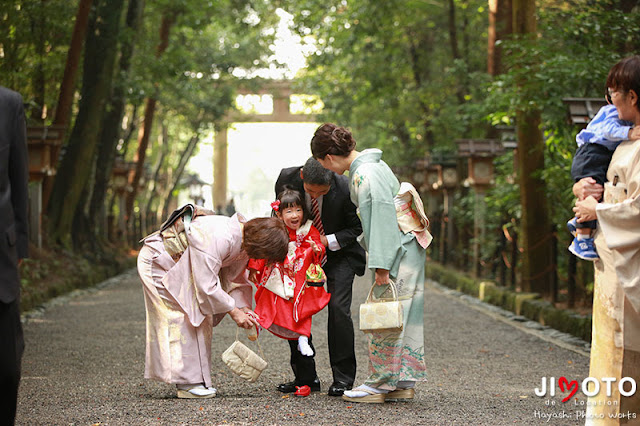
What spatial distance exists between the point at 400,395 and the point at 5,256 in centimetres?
296

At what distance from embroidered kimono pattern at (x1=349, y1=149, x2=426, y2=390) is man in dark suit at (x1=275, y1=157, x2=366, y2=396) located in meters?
0.33

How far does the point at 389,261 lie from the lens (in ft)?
18.5

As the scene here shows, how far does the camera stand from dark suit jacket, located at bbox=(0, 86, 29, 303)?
3.87 metres

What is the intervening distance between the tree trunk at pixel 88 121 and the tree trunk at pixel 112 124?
131 cm

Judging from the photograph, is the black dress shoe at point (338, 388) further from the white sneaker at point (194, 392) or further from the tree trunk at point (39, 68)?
the tree trunk at point (39, 68)

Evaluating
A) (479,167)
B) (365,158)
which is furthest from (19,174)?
(479,167)

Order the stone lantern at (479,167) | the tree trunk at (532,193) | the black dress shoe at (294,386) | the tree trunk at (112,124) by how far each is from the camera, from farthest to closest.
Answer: the tree trunk at (112,124)
the stone lantern at (479,167)
the tree trunk at (532,193)
the black dress shoe at (294,386)

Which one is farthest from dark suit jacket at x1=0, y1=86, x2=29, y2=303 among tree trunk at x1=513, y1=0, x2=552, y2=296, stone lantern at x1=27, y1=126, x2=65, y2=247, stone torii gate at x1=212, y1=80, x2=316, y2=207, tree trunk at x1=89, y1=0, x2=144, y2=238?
stone torii gate at x1=212, y1=80, x2=316, y2=207

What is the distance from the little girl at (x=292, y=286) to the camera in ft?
19.9

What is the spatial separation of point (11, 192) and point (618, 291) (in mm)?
2637

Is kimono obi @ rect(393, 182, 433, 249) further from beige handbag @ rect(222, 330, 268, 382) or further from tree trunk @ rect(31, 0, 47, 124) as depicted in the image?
tree trunk @ rect(31, 0, 47, 124)

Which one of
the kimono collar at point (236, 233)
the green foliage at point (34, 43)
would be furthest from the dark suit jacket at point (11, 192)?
the green foliage at point (34, 43)

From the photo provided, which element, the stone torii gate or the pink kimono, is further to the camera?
the stone torii gate


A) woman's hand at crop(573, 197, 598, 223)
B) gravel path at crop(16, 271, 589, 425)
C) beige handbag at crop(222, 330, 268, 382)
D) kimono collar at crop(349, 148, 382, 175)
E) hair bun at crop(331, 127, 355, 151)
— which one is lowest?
gravel path at crop(16, 271, 589, 425)
